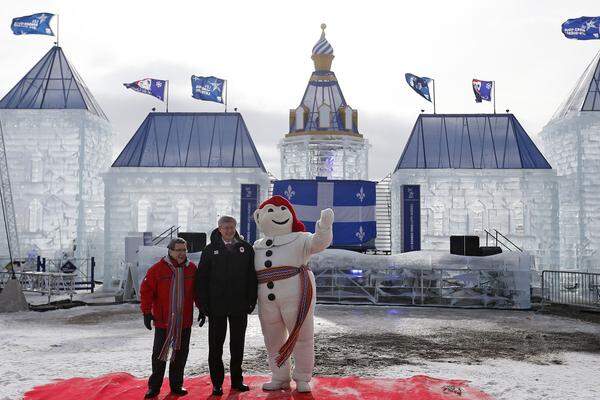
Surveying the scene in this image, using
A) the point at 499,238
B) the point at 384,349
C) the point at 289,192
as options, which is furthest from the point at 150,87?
the point at 384,349

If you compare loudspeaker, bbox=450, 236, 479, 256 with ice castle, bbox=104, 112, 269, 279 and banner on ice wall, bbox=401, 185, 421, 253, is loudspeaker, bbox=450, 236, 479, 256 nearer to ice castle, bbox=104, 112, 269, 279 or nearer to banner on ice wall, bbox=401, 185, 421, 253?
banner on ice wall, bbox=401, 185, 421, 253

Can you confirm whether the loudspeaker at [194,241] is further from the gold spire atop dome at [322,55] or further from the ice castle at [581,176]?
the ice castle at [581,176]

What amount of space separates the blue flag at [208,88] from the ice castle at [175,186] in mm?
2984

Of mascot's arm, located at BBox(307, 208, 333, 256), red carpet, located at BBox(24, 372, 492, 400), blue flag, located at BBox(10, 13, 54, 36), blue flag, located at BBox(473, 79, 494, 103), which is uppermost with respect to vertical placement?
blue flag, located at BBox(10, 13, 54, 36)

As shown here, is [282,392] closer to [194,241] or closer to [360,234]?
[194,241]

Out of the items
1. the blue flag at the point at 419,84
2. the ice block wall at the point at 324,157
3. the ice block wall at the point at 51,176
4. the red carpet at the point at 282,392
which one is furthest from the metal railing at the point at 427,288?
the ice block wall at the point at 51,176

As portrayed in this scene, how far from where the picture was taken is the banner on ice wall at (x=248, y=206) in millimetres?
21641

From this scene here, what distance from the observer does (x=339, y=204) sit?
69.4 feet

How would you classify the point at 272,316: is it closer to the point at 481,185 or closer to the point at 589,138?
the point at 481,185

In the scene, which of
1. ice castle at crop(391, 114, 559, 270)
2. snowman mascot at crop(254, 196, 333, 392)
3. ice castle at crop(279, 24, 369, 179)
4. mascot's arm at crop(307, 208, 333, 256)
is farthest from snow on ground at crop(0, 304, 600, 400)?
ice castle at crop(279, 24, 369, 179)

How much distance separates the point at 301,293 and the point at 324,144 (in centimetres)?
1959

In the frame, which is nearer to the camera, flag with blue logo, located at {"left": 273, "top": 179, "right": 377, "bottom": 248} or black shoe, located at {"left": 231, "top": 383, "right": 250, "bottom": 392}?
black shoe, located at {"left": 231, "top": 383, "right": 250, "bottom": 392}

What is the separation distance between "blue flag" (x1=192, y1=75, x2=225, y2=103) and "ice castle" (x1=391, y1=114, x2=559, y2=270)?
9.26 m

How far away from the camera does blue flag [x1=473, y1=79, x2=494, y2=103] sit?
25891 mm
